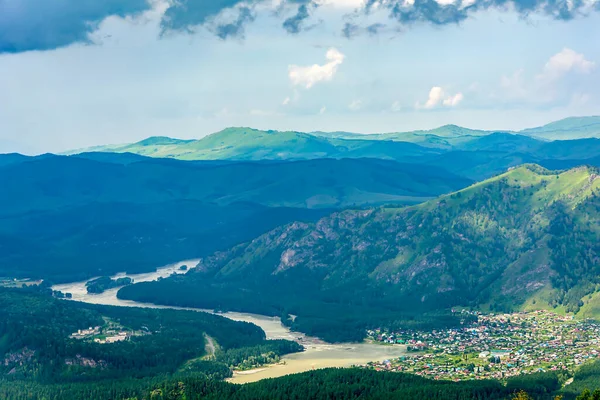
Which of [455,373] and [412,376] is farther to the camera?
[455,373]

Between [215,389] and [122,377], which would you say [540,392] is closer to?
[215,389]

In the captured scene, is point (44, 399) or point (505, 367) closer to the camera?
point (44, 399)

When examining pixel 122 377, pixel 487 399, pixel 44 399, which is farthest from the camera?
pixel 122 377

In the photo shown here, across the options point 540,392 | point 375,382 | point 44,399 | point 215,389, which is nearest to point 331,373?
point 375,382

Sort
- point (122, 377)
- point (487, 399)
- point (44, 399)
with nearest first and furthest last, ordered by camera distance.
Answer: point (487, 399) < point (44, 399) < point (122, 377)

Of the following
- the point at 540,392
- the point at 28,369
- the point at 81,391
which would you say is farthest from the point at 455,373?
the point at 28,369

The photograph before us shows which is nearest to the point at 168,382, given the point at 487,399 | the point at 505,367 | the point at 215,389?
the point at 215,389

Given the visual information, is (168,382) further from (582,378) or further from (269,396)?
(582,378)

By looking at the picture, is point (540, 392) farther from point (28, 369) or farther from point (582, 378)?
point (28, 369)
